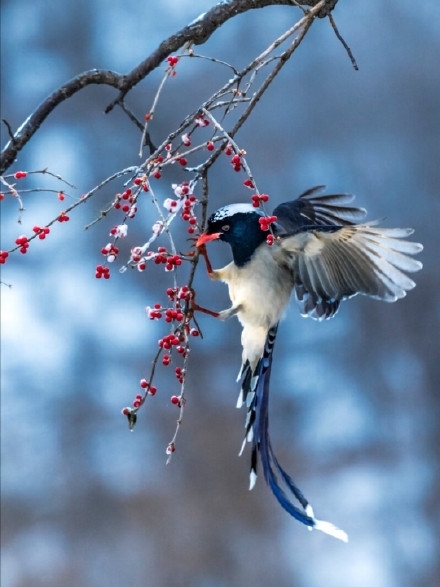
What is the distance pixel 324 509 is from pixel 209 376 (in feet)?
1.75

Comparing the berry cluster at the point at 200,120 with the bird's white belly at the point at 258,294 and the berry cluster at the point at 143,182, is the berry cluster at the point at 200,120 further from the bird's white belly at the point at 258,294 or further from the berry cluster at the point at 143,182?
the bird's white belly at the point at 258,294

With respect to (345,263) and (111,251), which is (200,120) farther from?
(345,263)

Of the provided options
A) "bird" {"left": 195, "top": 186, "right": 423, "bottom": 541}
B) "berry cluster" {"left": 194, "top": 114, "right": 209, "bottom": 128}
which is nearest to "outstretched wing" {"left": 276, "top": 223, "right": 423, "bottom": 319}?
"bird" {"left": 195, "top": 186, "right": 423, "bottom": 541}

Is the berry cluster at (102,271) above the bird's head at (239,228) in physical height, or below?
below

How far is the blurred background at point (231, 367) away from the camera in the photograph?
3094 mm

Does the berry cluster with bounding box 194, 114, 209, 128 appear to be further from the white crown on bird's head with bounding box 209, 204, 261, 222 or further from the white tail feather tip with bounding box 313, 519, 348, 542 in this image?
the white tail feather tip with bounding box 313, 519, 348, 542

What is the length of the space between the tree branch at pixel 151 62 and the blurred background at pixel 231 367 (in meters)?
1.72

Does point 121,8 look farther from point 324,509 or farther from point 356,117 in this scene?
point 324,509

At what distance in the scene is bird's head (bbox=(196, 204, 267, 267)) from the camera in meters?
1.19

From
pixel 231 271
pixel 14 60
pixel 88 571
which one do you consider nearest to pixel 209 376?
pixel 88 571

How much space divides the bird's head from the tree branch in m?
0.18

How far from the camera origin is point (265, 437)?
117 centimetres

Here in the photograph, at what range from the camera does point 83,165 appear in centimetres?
337

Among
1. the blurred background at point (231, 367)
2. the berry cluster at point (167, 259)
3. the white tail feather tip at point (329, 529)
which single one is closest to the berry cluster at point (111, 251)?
the berry cluster at point (167, 259)
